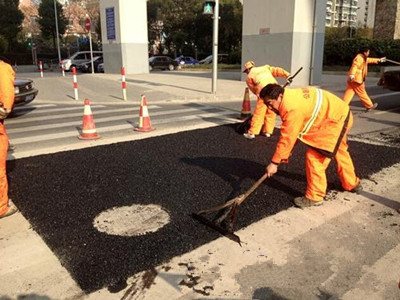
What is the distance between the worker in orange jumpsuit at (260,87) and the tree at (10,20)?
49.2 metres

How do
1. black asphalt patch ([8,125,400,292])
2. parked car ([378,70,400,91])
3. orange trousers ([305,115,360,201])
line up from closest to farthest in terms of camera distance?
black asphalt patch ([8,125,400,292]), orange trousers ([305,115,360,201]), parked car ([378,70,400,91])

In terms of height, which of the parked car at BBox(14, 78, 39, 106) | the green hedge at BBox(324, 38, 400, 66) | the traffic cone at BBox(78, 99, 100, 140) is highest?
the green hedge at BBox(324, 38, 400, 66)

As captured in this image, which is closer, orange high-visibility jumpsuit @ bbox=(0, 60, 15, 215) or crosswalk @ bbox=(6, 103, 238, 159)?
orange high-visibility jumpsuit @ bbox=(0, 60, 15, 215)

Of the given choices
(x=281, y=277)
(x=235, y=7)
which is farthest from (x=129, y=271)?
(x=235, y=7)

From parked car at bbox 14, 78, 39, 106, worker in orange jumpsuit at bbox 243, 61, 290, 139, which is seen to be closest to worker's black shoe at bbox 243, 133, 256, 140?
worker in orange jumpsuit at bbox 243, 61, 290, 139

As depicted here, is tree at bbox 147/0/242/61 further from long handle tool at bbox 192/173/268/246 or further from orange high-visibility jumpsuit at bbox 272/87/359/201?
long handle tool at bbox 192/173/268/246

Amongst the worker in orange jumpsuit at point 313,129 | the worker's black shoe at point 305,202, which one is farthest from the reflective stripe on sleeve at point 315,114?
the worker's black shoe at point 305,202

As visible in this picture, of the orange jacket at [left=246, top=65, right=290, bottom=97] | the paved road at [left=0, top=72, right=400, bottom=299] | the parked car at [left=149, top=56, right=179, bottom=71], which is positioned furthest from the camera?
the parked car at [left=149, top=56, right=179, bottom=71]

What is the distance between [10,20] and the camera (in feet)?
155

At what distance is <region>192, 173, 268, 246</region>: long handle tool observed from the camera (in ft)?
11.1

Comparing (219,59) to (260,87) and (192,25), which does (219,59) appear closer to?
(192,25)

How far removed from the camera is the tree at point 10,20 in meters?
46.1

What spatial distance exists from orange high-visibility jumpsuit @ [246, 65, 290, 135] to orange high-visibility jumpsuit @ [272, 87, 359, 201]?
233 cm

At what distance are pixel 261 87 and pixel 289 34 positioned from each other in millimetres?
11151
